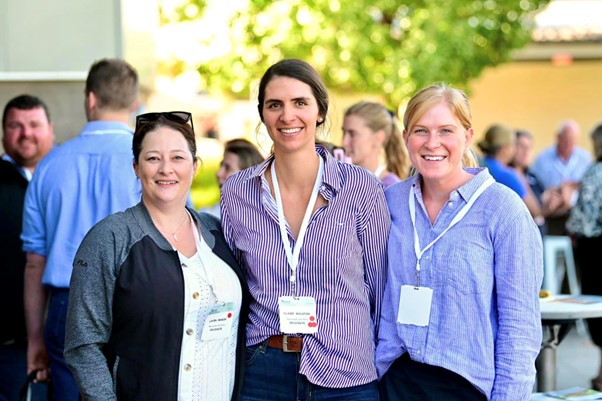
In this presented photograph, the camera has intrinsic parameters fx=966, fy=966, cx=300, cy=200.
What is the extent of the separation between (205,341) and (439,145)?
1.05 meters

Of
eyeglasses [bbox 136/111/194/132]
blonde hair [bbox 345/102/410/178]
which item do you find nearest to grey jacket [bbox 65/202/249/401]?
eyeglasses [bbox 136/111/194/132]

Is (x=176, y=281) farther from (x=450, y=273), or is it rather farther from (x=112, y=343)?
(x=450, y=273)

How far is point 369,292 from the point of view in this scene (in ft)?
11.7

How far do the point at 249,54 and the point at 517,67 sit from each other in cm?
1247

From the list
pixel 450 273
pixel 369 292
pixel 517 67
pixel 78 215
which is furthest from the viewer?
pixel 517 67

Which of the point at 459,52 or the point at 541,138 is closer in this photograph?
the point at 459,52

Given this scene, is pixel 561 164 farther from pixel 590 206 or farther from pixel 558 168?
pixel 590 206

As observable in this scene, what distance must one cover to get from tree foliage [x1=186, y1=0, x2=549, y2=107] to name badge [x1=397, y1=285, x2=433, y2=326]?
400 inches

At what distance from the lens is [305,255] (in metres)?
3.40

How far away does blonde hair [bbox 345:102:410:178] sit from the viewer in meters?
5.77

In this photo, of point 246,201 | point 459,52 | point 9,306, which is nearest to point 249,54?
point 459,52

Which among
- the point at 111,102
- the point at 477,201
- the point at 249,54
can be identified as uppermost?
the point at 249,54

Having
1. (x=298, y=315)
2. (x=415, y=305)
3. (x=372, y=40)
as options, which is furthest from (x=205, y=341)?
(x=372, y=40)

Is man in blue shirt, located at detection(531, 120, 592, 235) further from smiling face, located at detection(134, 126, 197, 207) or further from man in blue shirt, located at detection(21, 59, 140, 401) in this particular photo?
smiling face, located at detection(134, 126, 197, 207)
